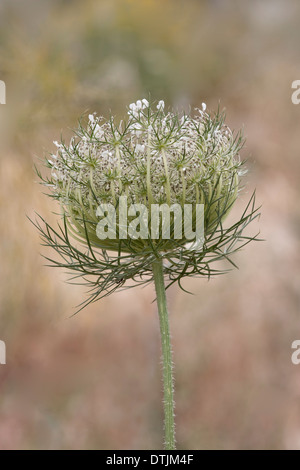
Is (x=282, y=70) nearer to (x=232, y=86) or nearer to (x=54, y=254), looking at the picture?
(x=232, y=86)

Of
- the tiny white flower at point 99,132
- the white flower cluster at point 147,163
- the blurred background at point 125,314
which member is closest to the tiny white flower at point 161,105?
the white flower cluster at point 147,163

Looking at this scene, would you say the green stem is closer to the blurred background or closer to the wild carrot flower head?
the wild carrot flower head

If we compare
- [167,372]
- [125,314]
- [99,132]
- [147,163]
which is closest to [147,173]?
[147,163]

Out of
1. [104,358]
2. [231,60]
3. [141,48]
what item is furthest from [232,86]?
[104,358]

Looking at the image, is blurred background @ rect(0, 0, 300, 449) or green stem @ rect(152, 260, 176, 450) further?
blurred background @ rect(0, 0, 300, 449)

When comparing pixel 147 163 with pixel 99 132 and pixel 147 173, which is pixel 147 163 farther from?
pixel 99 132

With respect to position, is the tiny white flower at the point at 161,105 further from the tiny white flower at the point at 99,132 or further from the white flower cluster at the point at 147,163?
the tiny white flower at the point at 99,132

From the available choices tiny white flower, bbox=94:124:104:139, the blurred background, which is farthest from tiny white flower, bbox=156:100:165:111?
the blurred background

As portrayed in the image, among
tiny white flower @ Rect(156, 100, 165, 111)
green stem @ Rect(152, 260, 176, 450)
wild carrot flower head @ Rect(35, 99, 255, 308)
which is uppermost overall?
tiny white flower @ Rect(156, 100, 165, 111)
